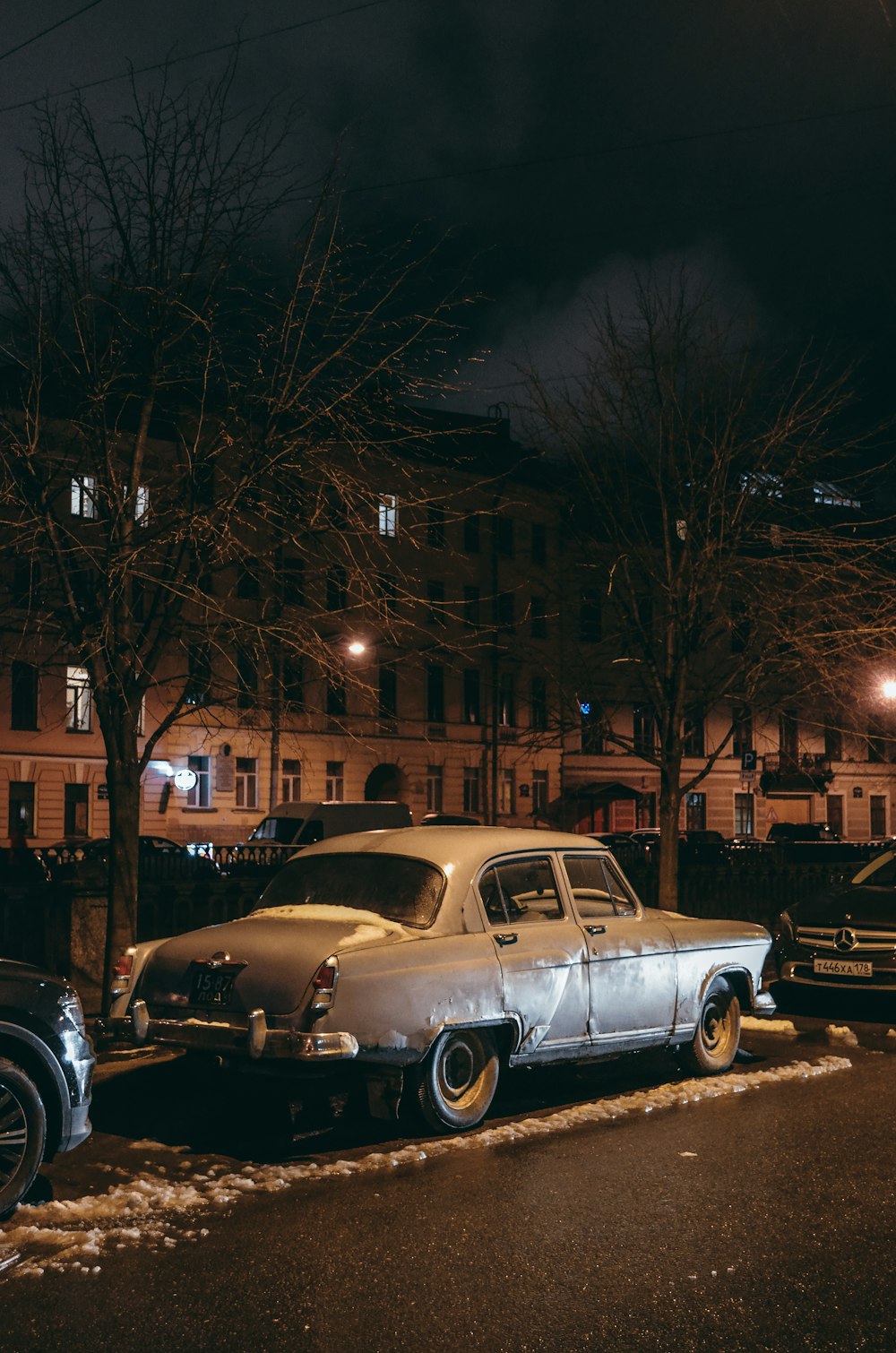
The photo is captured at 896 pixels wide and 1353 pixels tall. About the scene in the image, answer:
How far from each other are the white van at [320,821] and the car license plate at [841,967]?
67.4 ft

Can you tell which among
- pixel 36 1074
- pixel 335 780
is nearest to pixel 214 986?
pixel 36 1074

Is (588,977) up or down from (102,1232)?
up

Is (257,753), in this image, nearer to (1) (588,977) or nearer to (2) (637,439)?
(2) (637,439)

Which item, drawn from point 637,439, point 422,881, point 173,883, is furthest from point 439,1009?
point 637,439

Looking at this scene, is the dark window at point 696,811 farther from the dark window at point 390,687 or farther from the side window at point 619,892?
the side window at point 619,892

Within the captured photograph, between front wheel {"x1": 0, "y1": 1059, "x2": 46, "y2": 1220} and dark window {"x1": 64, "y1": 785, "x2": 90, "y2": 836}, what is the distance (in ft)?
140

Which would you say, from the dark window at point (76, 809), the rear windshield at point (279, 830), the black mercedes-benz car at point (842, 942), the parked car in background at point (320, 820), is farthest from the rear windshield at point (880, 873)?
the dark window at point (76, 809)

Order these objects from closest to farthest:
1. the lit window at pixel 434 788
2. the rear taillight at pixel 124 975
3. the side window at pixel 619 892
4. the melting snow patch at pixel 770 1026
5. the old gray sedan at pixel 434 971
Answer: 1. the old gray sedan at pixel 434 971
2. the rear taillight at pixel 124 975
3. the side window at pixel 619 892
4. the melting snow patch at pixel 770 1026
5. the lit window at pixel 434 788

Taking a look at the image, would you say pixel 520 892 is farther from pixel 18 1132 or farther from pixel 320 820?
pixel 320 820

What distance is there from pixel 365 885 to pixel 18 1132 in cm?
286

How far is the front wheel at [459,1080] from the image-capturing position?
7.90 meters

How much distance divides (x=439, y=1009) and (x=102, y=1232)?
2.45 meters

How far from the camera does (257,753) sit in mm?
51719

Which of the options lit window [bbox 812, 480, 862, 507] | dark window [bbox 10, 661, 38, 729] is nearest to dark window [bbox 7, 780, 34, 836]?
dark window [bbox 10, 661, 38, 729]
